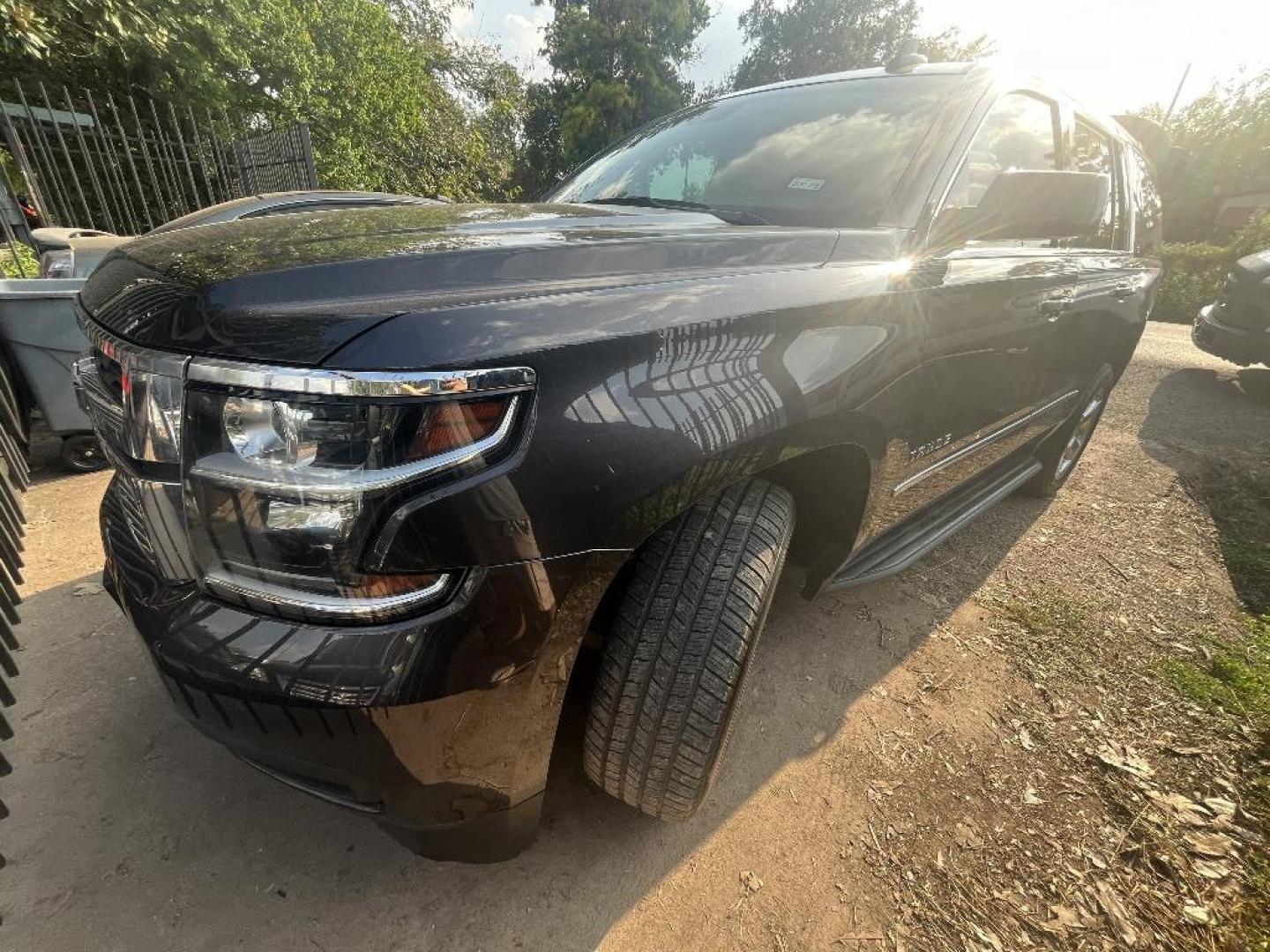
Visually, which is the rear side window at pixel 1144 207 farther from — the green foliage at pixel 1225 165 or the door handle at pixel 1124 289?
the green foliage at pixel 1225 165

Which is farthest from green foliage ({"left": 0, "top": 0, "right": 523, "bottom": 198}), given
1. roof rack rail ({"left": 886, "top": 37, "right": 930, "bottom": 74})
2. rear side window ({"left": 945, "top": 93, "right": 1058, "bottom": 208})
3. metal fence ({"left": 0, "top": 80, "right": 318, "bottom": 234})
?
rear side window ({"left": 945, "top": 93, "right": 1058, "bottom": 208})

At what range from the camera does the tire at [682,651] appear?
1274mm

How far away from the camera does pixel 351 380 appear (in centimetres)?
82

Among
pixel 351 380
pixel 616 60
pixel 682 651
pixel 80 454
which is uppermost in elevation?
pixel 616 60

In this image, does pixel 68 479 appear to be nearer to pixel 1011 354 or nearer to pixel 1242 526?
pixel 1011 354

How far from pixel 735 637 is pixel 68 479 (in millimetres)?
3746

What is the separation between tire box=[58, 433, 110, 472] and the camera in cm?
316

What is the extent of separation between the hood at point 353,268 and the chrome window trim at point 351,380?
→ 2 centimetres

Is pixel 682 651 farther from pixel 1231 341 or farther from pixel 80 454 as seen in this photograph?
pixel 1231 341

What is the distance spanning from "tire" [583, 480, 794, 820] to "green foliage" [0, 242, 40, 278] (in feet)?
16.0

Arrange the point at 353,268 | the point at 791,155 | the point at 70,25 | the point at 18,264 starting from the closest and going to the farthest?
the point at 353,268
the point at 791,155
the point at 18,264
the point at 70,25

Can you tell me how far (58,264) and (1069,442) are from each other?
19.3ft

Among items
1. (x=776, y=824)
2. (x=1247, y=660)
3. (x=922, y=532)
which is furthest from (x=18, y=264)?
(x=1247, y=660)

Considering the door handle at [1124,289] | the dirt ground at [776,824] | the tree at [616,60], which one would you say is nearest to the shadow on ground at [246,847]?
the dirt ground at [776,824]
